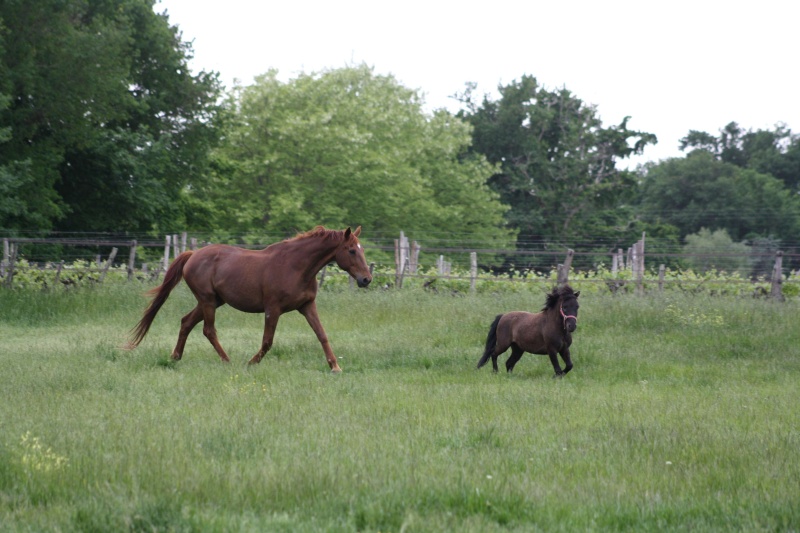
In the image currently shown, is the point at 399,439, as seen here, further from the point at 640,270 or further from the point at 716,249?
the point at 716,249

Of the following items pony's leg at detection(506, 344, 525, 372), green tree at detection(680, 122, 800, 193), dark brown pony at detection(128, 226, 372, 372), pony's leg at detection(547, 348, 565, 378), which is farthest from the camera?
green tree at detection(680, 122, 800, 193)

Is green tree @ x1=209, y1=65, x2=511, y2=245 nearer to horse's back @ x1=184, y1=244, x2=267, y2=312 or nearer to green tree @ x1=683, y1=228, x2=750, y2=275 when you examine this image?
green tree @ x1=683, y1=228, x2=750, y2=275

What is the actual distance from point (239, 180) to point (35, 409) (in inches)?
1636

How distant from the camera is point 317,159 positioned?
4975cm

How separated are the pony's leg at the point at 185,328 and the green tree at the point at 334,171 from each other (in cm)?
2983

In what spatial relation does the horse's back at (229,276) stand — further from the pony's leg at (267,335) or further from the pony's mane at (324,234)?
the pony's mane at (324,234)

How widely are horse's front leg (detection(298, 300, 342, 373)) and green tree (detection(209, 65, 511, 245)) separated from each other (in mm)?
30801

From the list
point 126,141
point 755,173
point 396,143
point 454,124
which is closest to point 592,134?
point 454,124

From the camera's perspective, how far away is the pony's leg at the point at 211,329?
43.1ft

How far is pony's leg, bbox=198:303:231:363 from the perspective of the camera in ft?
43.1

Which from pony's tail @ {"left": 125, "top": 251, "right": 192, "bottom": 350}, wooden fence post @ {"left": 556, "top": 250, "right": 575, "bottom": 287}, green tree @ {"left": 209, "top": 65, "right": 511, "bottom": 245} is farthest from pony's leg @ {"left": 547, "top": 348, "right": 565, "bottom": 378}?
green tree @ {"left": 209, "top": 65, "right": 511, "bottom": 245}

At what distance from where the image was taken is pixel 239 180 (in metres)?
49.2

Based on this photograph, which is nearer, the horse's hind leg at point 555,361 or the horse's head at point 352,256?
the horse's hind leg at point 555,361

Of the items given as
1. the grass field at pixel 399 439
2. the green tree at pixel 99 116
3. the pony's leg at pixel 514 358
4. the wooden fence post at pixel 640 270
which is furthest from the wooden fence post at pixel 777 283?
the green tree at pixel 99 116
